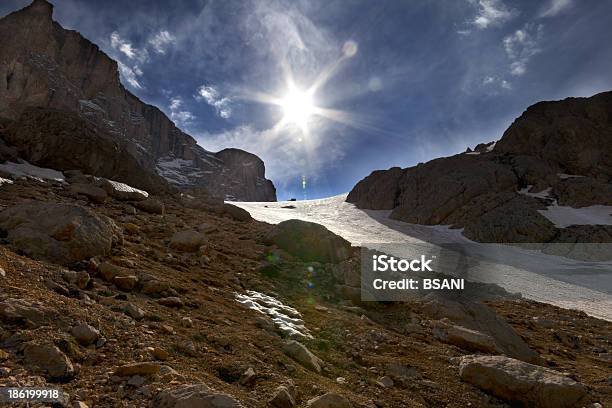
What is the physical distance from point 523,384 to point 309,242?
8.99m

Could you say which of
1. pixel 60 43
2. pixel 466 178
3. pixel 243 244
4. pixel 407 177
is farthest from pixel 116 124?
pixel 243 244

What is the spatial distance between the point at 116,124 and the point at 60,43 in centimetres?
3583

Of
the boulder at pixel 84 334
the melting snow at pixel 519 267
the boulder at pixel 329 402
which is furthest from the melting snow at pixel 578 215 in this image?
the boulder at pixel 84 334

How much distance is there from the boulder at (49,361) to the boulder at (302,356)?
10.9 ft

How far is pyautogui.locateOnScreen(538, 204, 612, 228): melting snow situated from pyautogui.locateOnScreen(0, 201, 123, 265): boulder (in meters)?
59.8

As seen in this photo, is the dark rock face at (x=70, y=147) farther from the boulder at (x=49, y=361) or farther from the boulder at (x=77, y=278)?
the boulder at (x=49, y=361)

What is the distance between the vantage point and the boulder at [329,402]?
167 inches

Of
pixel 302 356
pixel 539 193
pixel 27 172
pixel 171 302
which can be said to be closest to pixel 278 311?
pixel 302 356

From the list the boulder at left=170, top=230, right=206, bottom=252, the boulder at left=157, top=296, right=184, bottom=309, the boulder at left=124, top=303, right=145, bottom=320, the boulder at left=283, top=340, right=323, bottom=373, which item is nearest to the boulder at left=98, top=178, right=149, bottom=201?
the boulder at left=170, top=230, right=206, bottom=252

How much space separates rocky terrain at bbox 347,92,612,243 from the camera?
49.9 m

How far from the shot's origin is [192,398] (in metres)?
3.38

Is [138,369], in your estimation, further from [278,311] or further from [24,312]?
[278,311]

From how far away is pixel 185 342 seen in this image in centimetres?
481

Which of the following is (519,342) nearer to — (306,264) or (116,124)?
(306,264)
